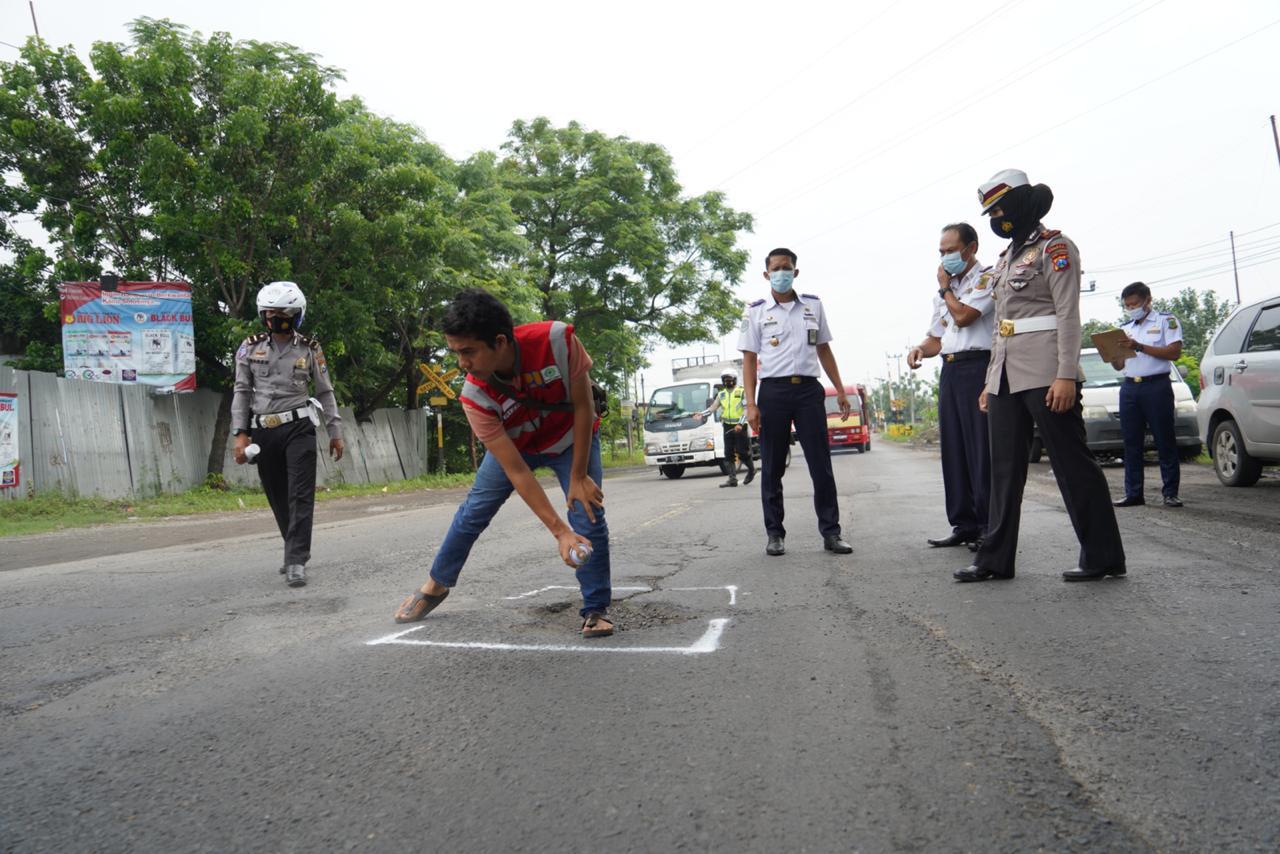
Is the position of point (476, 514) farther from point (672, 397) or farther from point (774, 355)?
point (672, 397)

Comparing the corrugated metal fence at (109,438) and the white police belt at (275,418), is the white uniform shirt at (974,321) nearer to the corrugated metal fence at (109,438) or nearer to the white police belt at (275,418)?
the white police belt at (275,418)

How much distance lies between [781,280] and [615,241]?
22.5 meters

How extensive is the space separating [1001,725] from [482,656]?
1887mm

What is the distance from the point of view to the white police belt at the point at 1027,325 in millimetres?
4496

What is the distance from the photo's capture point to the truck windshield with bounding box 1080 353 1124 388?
529 inches

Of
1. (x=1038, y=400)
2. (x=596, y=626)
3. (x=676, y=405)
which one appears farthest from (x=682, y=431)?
(x=596, y=626)

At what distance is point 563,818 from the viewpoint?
1980 mm

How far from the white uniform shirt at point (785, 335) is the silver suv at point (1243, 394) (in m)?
4.79

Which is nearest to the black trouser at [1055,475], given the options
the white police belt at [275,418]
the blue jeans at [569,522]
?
the blue jeans at [569,522]

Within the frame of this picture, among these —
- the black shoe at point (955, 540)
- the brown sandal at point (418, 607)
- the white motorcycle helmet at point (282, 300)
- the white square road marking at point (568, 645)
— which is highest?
the white motorcycle helmet at point (282, 300)

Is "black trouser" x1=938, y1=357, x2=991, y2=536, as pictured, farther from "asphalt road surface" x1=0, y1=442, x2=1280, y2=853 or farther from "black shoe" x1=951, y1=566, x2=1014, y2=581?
"black shoe" x1=951, y1=566, x2=1014, y2=581

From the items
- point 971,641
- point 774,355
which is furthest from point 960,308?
point 971,641

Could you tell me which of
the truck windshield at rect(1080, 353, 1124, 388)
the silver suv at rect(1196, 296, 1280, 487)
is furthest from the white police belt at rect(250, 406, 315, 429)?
the truck windshield at rect(1080, 353, 1124, 388)

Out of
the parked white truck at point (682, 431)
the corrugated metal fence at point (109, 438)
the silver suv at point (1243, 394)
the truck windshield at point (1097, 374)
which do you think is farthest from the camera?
the parked white truck at point (682, 431)
